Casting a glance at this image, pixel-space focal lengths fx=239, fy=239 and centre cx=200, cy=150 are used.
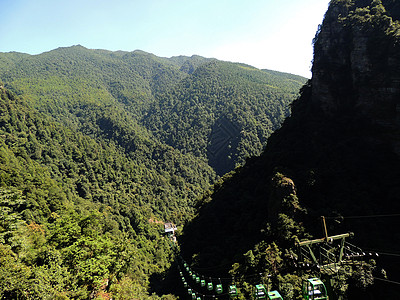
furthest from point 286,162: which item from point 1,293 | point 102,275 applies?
point 1,293

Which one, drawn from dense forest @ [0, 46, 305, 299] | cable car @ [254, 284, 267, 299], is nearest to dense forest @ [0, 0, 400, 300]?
dense forest @ [0, 46, 305, 299]

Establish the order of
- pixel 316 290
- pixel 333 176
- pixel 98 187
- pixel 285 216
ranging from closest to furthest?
1. pixel 316 290
2. pixel 285 216
3. pixel 333 176
4. pixel 98 187

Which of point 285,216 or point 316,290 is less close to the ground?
point 316,290

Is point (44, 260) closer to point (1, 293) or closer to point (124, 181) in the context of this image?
point (1, 293)

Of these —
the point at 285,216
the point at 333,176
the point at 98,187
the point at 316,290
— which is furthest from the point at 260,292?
the point at 98,187

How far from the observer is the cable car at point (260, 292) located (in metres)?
18.1

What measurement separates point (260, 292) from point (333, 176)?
87.1 feet

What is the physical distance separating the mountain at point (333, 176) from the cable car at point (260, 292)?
8505 millimetres

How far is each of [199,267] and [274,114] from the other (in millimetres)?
148608

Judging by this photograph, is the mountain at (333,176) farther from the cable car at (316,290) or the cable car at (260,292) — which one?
the cable car at (316,290)

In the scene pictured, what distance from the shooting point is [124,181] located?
120500mm

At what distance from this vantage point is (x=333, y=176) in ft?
125

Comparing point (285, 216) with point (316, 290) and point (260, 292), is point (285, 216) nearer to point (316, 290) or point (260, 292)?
point (260, 292)

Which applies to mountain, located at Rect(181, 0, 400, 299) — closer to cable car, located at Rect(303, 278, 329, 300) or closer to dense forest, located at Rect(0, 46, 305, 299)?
cable car, located at Rect(303, 278, 329, 300)
